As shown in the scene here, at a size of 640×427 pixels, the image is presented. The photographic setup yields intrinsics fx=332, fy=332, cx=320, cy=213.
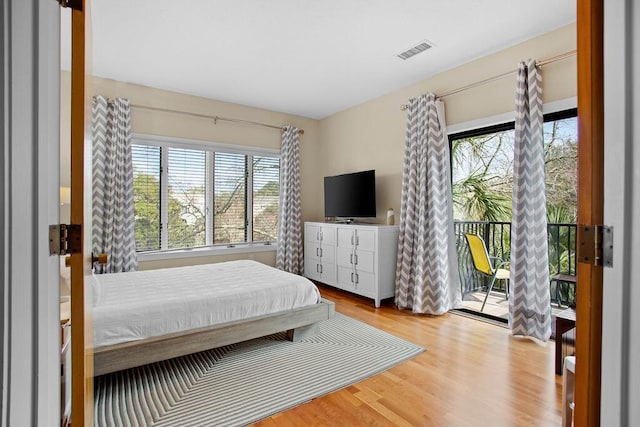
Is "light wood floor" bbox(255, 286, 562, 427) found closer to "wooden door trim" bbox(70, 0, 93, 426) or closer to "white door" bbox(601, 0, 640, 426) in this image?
"wooden door trim" bbox(70, 0, 93, 426)

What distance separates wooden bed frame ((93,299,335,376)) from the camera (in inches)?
80.6

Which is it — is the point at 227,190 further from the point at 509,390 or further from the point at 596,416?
the point at 596,416

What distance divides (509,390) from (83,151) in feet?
8.57

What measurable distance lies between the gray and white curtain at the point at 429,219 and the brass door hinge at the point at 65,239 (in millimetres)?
3272

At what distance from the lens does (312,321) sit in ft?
9.61

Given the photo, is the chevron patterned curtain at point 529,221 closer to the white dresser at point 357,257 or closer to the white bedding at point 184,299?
the white dresser at point 357,257

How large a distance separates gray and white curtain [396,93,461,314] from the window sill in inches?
90.0

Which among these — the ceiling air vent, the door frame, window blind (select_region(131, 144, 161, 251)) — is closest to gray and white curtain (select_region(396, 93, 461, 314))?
the ceiling air vent

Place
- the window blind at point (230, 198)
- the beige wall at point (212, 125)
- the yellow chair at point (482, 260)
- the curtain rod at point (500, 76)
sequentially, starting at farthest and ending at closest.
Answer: the window blind at point (230, 198) < the beige wall at point (212, 125) < the yellow chair at point (482, 260) < the curtain rod at point (500, 76)

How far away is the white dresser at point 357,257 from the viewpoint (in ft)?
13.1

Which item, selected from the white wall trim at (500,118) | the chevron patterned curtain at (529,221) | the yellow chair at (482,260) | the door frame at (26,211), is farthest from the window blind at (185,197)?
the chevron patterned curtain at (529,221)

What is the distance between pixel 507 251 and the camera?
438 centimetres

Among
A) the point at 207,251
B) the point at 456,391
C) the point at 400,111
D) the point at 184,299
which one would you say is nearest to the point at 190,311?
the point at 184,299

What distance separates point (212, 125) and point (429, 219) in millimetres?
3216
